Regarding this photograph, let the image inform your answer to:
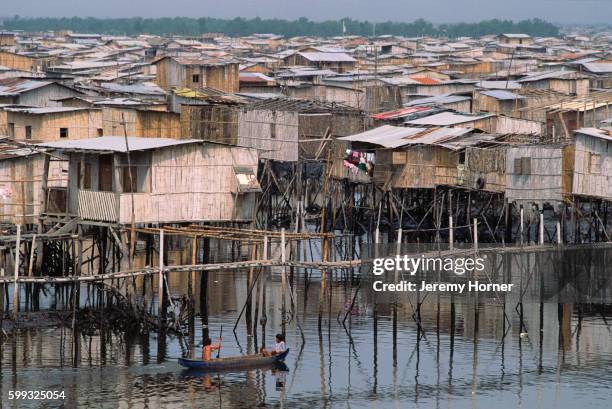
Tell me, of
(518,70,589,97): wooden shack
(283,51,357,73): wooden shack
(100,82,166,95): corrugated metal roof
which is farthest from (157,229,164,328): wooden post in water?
(283,51,357,73): wooden shack

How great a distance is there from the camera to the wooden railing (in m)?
37.6

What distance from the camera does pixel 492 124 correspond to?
52812mm

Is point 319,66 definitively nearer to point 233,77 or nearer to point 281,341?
point 233,77

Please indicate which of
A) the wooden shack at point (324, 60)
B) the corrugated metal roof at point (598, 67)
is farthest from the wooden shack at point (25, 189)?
the wooden shack at point (324, 60)

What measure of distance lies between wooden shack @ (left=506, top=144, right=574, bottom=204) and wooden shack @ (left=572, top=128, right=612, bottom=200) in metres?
0.55

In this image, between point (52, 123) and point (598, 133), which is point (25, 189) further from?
point (598, 133)

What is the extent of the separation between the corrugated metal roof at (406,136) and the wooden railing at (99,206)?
43.5 feet

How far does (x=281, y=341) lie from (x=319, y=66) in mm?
68417

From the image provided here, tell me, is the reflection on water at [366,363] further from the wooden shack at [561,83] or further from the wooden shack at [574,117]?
the wooden shack at [561,83]

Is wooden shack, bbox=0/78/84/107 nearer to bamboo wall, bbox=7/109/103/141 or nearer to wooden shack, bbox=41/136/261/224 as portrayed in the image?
bamboo wall, bbox=7/109/103/141

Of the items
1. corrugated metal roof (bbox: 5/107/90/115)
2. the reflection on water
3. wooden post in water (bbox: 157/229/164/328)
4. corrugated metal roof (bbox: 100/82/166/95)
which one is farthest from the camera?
corrugated metal roof (bbox: 100/82/166/95)

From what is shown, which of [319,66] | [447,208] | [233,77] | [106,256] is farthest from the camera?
[319,66]

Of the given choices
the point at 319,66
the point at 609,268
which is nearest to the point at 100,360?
the point at 609,268

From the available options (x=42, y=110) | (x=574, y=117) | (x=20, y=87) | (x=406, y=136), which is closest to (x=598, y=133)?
(x=406, y=136)
